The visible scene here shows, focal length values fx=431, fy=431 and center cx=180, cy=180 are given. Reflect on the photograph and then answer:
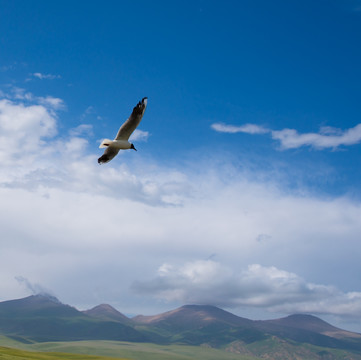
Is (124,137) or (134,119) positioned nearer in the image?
(134,119)

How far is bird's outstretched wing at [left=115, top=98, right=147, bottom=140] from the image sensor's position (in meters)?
23.3

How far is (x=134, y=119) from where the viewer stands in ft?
76.8

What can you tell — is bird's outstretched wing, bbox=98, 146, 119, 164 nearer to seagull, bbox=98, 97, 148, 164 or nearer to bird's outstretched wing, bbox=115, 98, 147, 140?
seagull, bbox=98, 97, 148, 164

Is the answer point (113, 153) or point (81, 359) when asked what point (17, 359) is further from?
point (81, 359)

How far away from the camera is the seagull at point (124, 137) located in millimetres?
23344

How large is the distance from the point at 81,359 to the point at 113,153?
173203mm

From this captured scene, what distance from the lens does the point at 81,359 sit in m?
176

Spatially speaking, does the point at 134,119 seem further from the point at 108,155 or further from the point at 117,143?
the point at 108,155

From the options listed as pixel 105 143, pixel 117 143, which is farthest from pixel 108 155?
pixel 117 143

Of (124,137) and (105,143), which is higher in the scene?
(124,137)

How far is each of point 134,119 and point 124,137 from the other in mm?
1280

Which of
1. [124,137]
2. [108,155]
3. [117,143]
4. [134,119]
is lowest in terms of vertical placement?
[108,155]

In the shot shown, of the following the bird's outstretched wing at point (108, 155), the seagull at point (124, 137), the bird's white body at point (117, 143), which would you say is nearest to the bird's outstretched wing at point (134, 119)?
the seagull at point (124, 137)

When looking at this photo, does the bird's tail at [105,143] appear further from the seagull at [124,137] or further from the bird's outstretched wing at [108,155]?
the bird's outstretched wing at [108,155]
